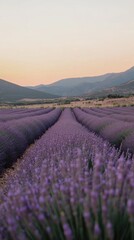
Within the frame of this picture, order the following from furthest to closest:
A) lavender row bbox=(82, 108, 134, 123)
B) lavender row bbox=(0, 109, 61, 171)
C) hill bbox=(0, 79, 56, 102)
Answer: hill bbox=(0, 79, 56, 102) → lavender row bbox=(82, 108, 134, 123) → lavender row bbox=(0, 109, 61, 171)

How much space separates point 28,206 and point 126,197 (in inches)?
18.7

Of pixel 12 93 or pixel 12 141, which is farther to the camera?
pixel 12 93

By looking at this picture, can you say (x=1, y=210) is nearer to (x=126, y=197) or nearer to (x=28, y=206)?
(x=28, y=206)

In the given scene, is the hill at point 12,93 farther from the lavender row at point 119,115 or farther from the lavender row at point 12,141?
the lavender row at point 12,141

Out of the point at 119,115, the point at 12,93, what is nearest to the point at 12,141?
the point at 119,115

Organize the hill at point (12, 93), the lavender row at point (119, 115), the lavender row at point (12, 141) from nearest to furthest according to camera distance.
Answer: the lavender row at point (12, 141) → the lavender row at point (119, 115) → the hill at point (12, 93)

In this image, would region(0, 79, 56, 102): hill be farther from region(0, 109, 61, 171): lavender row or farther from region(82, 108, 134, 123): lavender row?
region(0, 109, 61, 171): lavender row

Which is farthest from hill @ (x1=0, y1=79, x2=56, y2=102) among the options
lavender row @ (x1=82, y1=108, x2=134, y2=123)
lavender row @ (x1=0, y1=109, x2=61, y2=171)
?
lavender row @ (x1=0, y1=109, x2=61, y2=171)

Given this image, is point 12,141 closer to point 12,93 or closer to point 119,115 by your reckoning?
point 119,115

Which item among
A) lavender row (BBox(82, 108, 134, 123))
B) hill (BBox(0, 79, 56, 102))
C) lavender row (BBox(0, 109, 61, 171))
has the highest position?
lavender row (BBox(0, 109, 61, 171))

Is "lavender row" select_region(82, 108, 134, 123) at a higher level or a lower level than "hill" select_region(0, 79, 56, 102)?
higher

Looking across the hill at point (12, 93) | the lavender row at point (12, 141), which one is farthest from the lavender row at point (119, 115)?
the hill at point (12, 93)

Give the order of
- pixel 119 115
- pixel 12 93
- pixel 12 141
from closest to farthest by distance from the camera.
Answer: pixel 12 141
pixel 119 115
pixel 12 93

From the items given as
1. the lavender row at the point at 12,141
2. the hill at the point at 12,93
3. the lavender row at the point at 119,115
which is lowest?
the hill at the point at 12,93
